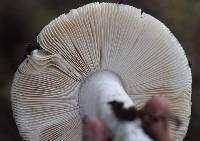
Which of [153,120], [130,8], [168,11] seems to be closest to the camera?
[153,120]

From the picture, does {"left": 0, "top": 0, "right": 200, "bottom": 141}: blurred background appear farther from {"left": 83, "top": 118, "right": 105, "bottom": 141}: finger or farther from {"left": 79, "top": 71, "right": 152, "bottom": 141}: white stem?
{"left": 83, "top": 118, "right": 105, "bottom": 141}: finger

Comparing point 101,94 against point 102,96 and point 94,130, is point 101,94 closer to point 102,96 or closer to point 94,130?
point 102,96

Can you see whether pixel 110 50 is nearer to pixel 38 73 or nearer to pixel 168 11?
pixel 38 73

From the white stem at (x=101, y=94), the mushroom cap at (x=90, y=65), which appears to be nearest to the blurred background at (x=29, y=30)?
the mushroom cap at (x=90, y=65)

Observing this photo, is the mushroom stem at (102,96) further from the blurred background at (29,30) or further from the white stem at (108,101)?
the blurred background at (29,30)

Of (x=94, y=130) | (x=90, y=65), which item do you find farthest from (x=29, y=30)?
(x=94, y=130)

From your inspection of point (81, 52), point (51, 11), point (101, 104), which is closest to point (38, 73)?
point (81, 52)

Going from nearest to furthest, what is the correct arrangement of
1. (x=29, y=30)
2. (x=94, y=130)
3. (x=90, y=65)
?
(x=94, y=130)
(x=90, y=65)
(x=29, y=30)
